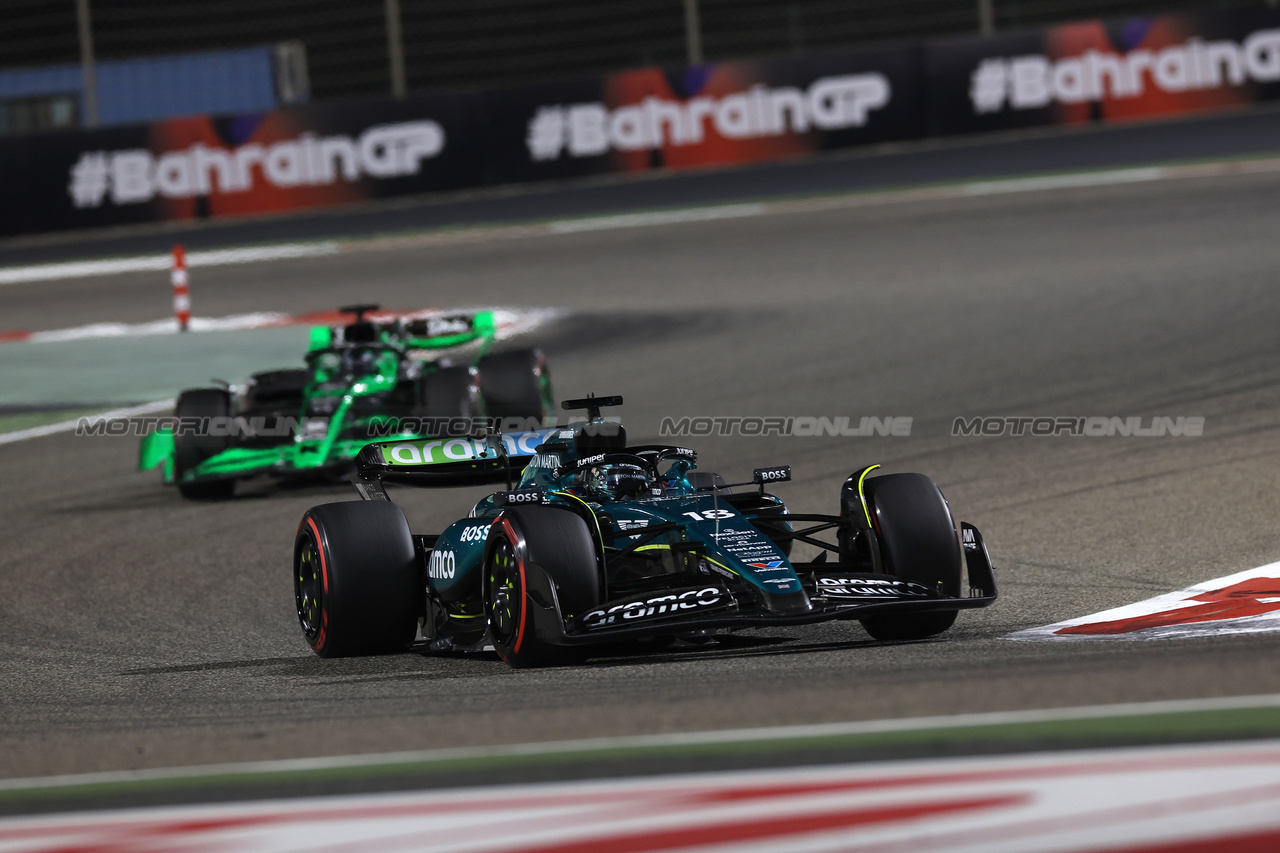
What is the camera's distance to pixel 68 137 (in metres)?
26.8

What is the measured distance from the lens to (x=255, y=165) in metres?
27.7

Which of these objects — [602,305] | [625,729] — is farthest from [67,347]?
[625,729]

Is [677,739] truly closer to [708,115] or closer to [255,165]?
[708,115]

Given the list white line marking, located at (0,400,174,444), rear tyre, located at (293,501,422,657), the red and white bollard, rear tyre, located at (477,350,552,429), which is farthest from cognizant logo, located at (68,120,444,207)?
rear tyre, located at (293,501,422,657)

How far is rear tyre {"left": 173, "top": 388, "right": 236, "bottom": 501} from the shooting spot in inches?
518

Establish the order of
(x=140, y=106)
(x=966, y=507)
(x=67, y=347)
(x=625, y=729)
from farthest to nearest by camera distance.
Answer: (x=140, y=106)
(x=67, y=347)
(x=966, y=507)
(x=625, y=729)

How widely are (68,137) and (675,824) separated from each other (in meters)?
24.4

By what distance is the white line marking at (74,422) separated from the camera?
1641 centimetres

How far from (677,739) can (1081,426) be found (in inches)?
353

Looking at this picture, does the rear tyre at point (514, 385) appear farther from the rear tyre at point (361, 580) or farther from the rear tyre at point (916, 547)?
the rear tyre at point (916, 547)

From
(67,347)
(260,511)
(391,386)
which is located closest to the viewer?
(260,511)

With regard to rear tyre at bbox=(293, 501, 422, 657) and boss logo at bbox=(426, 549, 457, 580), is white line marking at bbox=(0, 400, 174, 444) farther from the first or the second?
boss logo at bbox=(426, 549, 457, 580)

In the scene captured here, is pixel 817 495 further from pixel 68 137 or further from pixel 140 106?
pixel 140 106

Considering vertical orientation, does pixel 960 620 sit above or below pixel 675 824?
below
